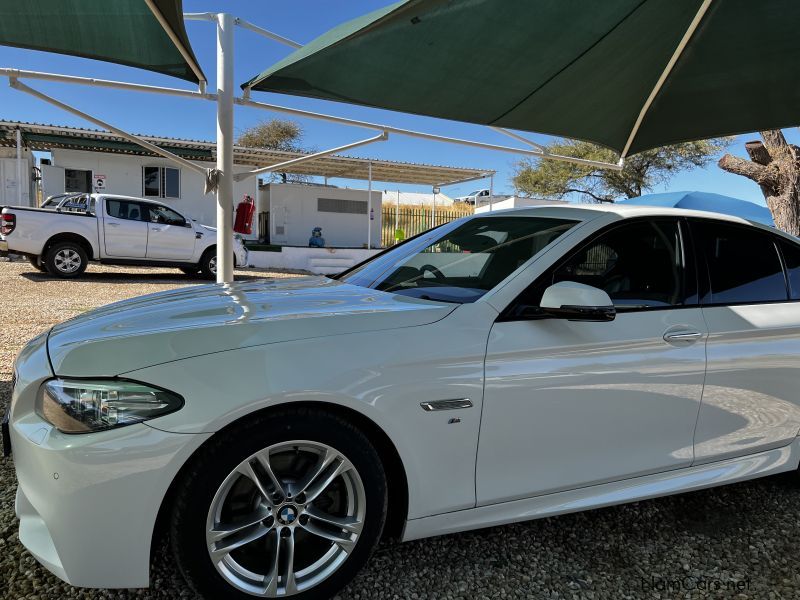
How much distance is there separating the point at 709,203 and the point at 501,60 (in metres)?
10.1

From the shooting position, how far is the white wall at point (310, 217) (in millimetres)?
19062

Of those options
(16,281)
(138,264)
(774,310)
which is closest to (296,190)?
(138,264)

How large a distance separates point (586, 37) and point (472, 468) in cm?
387

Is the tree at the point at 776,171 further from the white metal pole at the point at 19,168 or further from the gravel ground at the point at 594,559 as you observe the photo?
the white metal pole at the point at 19,168

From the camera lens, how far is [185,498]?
1.62 meters

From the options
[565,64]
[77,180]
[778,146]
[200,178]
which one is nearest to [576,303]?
[565,64]

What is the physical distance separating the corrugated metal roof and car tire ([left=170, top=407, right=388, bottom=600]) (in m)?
13.7

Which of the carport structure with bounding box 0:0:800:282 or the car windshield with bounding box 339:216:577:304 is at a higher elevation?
the carport structure with bounding box 0:0:800:282

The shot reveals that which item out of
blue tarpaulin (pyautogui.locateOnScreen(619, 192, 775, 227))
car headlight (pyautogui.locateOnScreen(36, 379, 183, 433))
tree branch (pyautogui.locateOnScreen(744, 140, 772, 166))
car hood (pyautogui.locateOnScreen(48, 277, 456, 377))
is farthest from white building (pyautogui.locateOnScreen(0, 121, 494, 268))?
car headlight (pyautogui.locateOnScreen(36, 379, 183, 433))

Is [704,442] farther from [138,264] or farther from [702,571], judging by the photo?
[138,264]

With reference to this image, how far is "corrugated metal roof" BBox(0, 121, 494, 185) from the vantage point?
47.2ft

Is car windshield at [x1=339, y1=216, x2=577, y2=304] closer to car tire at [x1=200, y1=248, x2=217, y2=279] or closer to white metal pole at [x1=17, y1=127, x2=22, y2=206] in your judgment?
car tire at [x1=200, y1=248, x2=217, y2=279]

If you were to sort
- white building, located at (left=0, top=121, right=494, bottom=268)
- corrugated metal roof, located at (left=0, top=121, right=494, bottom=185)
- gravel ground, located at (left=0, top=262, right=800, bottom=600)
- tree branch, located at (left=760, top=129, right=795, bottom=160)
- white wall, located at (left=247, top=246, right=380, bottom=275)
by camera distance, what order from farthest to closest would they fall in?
white wall, located at (left=247, top=246, right=380, bottom=275), white building, located at (left=0, top=121, right=494, bottom=268), corrugated metal roof, located at (left=0, top=121, right=494, bottom=185), tree branch, located at (left=760, top=129, right=795, bottom=160), gravel ground, located at (left=0, top=262, right=800, bottom=600)

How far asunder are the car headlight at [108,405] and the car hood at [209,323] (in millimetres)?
50
